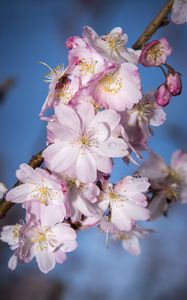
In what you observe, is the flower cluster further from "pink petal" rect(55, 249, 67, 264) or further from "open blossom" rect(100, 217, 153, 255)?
"open blossom" rect(100, 217, 153, 255)

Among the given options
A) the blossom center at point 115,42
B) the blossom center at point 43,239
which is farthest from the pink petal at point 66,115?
the blossom center at point 43,239

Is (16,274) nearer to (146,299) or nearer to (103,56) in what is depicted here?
(146,299)

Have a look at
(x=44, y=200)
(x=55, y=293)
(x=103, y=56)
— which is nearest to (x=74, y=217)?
(x=44, y=200)

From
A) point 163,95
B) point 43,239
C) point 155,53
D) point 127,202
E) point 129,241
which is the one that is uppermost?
point 155,53

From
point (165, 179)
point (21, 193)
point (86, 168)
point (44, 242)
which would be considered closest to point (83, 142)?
point (86, 168)

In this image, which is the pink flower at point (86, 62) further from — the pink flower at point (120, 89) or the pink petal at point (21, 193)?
the pink petal at point (21, 193)

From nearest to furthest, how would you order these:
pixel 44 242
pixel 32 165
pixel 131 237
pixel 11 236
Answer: pixel 32 165 → pixel 44 242 → pixel 11 236 → pixel 131 237

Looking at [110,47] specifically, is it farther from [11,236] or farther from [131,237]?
[131,237]
